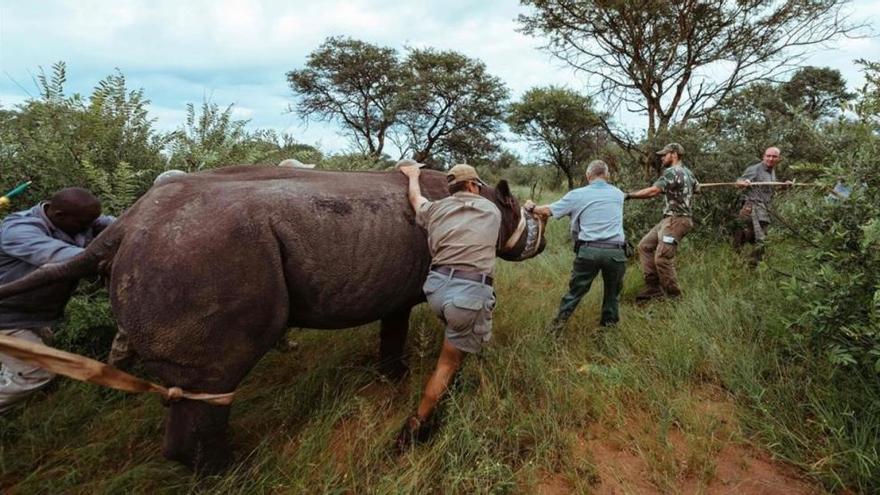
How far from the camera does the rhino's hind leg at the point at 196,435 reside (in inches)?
87.0

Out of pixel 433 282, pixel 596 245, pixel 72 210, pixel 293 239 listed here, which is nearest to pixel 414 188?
pixel 433 282

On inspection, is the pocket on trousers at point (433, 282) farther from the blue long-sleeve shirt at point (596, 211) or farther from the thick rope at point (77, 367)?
the blue long-sleeve shirt at point (596, 211)

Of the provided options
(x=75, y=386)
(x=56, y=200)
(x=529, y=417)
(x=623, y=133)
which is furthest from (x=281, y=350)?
(x=623, y=133)

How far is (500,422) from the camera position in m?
2.88

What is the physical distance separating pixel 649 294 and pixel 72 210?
5602mm

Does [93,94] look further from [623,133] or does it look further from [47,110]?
[623,133]

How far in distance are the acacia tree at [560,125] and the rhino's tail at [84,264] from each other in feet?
60.5

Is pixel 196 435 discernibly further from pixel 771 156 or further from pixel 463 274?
pixel 771 156

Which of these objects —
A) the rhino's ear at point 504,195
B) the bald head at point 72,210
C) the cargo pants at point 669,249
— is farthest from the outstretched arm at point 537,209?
the bald head at point 72,210

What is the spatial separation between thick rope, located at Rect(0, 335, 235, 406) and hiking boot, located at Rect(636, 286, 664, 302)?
492cm

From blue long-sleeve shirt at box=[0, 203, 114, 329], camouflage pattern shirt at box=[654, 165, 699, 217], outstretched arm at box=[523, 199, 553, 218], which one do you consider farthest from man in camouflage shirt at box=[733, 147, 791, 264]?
blue long-sleeve shirt at box=[0, 203, 114, 329]

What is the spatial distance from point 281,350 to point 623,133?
9921mm

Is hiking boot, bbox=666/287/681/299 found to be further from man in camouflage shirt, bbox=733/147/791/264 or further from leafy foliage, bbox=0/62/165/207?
leafy foliage, bbox=0/62/165/207

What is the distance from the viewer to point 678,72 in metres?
11.3
